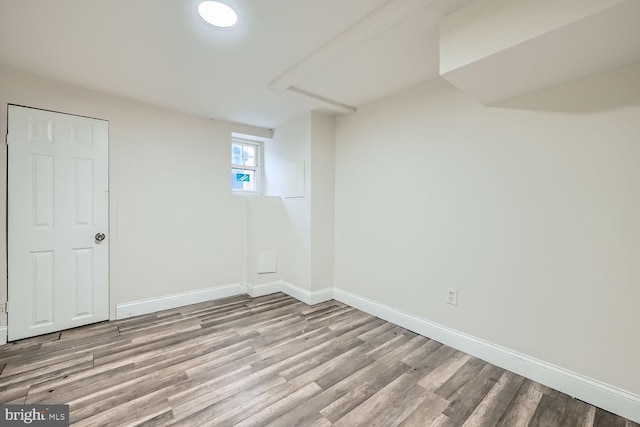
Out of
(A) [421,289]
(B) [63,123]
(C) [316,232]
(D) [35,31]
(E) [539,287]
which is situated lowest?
(A) [421,289]

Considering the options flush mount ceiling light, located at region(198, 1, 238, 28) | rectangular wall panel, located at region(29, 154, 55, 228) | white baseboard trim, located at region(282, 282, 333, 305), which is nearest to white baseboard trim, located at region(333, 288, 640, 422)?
white baseboard trim, located at region(282, 282, 333, 305)

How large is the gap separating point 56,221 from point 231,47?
2263mm

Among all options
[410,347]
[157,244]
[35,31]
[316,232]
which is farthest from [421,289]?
[35,31]

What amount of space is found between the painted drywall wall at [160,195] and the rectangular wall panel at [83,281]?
0.58ft

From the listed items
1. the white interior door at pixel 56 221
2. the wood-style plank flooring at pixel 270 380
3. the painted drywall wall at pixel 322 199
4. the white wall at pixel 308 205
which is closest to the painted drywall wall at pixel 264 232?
the white wall at pixel 308 205

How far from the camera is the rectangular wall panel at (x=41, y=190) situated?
2396 millimetres

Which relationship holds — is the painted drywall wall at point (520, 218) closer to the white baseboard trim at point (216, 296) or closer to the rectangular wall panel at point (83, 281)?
the white baseboard trim at point (216, 296)

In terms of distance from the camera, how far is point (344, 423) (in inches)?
58.9

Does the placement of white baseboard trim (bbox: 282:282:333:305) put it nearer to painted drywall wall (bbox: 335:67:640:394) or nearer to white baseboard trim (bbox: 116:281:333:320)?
white baseboard trim (bbox: 116:281:333:320)

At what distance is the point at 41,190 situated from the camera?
2434 millimetres

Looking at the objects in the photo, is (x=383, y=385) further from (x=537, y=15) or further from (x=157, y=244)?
(x=157, y=244)

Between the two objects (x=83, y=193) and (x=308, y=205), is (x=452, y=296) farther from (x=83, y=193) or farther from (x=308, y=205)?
(x=83, y=193)

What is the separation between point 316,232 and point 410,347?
1.57 m

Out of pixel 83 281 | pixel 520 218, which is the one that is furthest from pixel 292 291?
pixel 520 218
